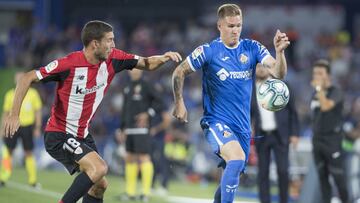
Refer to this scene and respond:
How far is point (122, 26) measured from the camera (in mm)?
29766

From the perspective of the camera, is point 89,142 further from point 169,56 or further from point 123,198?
point 123,198

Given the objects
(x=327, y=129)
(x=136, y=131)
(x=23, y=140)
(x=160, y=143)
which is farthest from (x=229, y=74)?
(x=160, y=143)

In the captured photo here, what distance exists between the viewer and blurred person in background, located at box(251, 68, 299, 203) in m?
13.7

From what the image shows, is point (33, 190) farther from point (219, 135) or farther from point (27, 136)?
point (219, 135)

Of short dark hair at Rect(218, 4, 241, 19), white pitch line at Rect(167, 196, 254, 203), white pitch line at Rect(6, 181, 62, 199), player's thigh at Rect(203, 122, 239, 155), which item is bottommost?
white pitch line at Rect(167, 196, 254, 203)

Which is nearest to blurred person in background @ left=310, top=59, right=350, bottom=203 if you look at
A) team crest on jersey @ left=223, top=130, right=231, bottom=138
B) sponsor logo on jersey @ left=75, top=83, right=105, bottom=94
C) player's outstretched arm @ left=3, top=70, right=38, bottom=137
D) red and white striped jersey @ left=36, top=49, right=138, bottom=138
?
team crest on jersey @ left=223, top=130, right=231, bottom=138

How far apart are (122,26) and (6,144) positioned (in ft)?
41.2

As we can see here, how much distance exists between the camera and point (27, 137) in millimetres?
17781

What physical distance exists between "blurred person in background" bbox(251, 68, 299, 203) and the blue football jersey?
3270 mm

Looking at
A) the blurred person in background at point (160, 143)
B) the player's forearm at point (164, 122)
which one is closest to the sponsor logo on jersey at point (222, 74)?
the blurred person in background at point (160, 143)

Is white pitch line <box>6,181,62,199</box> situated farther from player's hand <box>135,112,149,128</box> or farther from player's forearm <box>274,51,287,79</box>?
player's forearm <box>274,51,287,79</box>

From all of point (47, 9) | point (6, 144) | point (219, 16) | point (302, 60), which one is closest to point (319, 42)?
point (302, 60)

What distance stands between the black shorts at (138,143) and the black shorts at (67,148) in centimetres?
597

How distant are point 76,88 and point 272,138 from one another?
14.9 ft
